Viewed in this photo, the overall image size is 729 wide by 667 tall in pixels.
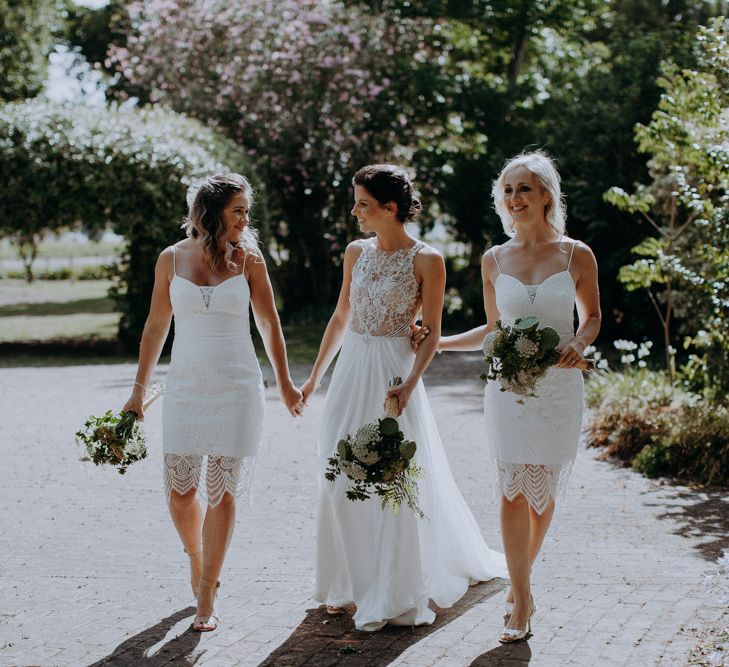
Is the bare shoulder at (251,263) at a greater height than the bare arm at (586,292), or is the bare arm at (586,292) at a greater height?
the bare shoulder at (251,263)

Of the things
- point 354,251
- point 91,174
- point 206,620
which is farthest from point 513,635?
point 91,174

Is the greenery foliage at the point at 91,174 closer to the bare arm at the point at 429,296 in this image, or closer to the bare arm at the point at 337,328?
the bare arm at the point at 337,328

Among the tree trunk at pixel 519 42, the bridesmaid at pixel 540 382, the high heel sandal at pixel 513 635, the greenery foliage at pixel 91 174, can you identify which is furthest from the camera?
the tree trunk at pixel 519 42

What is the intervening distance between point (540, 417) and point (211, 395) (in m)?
1.53

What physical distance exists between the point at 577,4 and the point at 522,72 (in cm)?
289

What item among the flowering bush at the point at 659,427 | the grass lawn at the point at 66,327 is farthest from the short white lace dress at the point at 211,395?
the grass lawn at the point at 66,327

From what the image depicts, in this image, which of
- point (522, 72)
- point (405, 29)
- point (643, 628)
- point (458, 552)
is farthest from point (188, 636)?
point (522, 72)

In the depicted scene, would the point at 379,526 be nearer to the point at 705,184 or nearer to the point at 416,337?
the point at 416,337

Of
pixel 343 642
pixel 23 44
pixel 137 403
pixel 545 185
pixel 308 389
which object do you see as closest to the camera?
pixel 343 642

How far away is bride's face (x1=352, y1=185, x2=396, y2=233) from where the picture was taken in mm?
4836

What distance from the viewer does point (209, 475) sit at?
4.80 metres

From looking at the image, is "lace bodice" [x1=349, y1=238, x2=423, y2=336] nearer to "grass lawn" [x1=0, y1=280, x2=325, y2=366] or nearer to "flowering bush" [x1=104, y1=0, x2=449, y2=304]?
"grass lawn" [x1=0, y1=280, x2=325, y2=366]

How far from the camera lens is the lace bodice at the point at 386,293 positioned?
4.90 metres

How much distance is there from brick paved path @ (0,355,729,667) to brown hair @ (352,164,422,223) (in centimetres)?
200
